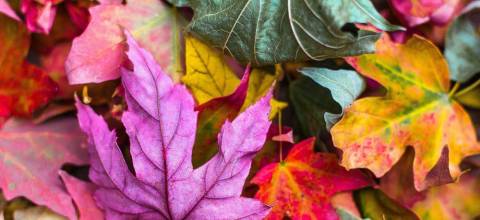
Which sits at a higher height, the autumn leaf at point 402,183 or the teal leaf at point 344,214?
the autumn leaf at point 402,183

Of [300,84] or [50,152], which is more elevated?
[300,84]

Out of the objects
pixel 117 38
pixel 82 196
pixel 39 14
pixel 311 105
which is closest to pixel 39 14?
pixel 39 14

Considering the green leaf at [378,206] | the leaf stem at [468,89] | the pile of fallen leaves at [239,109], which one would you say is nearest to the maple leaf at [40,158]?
the pile of fallen leaves at [239,109]

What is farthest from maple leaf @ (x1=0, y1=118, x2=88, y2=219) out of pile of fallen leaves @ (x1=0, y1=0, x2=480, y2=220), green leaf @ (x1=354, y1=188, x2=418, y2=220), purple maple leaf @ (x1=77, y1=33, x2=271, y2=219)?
green leaf @ (x1=354, y1=188, x2=418, y2=220)

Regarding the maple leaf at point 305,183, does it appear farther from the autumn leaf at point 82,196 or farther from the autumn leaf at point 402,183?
the autumn leaf at point 82,196

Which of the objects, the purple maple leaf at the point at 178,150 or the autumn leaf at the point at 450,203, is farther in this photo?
the autumn leaf at the point at 450,203

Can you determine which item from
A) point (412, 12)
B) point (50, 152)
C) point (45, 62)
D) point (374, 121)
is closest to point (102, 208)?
point (50, 152)

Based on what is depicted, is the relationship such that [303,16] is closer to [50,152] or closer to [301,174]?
[301,174]
